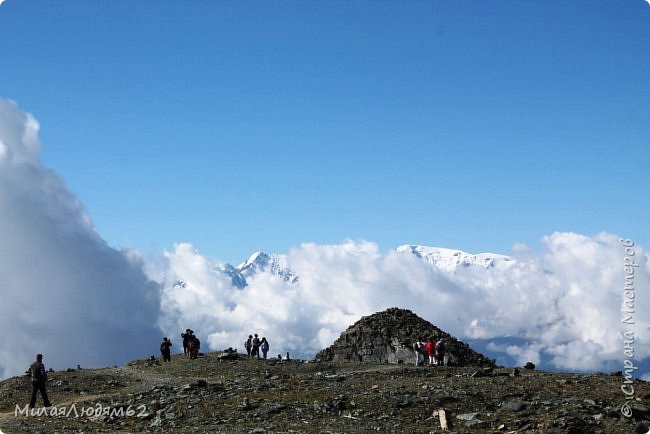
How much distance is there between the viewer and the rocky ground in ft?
99.2

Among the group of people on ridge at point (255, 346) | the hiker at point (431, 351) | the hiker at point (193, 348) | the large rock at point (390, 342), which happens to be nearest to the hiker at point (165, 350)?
the hiker at point (193, 348)

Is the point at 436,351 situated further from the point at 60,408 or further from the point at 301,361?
the point at 60,408

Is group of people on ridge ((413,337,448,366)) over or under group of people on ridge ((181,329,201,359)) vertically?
under

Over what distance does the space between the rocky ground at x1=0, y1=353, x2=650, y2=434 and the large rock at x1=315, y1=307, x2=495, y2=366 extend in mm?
23396

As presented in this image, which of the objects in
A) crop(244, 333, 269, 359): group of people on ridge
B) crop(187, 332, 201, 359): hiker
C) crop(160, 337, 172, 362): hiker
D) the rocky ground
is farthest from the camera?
crop(244, 333, 269, 359): group of people on ridge

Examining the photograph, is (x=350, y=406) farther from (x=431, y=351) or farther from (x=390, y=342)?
(x=390, y=342)

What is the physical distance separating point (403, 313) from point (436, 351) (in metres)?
16.9

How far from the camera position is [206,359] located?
2406 inches

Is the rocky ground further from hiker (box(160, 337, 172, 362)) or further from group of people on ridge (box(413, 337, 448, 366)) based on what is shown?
hiker (box(160, 337, 172, 362))

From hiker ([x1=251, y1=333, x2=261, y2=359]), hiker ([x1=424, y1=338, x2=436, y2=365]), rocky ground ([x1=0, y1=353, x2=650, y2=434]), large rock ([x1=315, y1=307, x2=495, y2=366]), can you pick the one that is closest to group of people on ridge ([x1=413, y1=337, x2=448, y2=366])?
hiker ([x1=424, y1=338, x2=436, y2=365])

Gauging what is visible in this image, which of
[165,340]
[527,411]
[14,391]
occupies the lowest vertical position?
[527,411]

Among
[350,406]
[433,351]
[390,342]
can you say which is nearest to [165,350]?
[390,342]

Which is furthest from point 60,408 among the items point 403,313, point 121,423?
point 403,313

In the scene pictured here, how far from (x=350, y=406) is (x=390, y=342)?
125 ft
